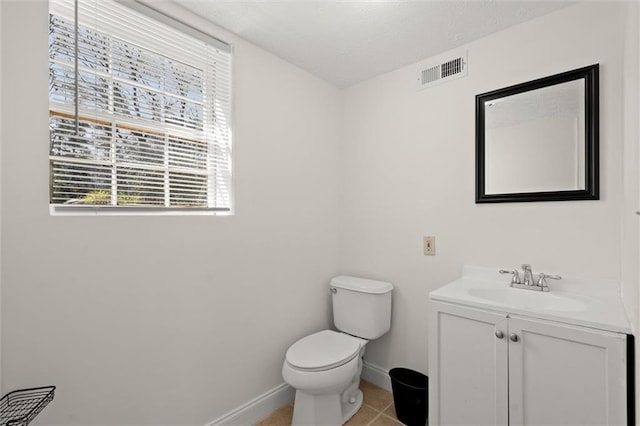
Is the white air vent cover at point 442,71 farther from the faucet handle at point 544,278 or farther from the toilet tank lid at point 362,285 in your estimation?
the toilet tank lid at point 362,285

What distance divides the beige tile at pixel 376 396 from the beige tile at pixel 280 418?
0.52 m

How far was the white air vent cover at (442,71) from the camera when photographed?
1994 millimetres

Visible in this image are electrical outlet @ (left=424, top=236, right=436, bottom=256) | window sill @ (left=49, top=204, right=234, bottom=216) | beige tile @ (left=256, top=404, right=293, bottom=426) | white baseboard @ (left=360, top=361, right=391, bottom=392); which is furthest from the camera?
white baseboard @ (left=360, top=361, right=391, bottom=392)

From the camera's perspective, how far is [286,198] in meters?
2.20

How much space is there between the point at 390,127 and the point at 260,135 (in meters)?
0.95

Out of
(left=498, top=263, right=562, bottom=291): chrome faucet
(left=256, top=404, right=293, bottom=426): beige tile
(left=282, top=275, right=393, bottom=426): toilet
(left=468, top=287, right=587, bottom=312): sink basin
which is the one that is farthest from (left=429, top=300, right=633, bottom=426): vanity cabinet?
(left=256, top=404, right=293, bottom=426): beige tile

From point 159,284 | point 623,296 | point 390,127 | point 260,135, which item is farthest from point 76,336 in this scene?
point 623,296

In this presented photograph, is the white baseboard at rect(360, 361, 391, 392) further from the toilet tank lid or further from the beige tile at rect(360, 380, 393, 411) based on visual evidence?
the toilet tank lid

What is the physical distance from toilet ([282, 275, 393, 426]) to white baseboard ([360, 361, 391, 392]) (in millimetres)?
258

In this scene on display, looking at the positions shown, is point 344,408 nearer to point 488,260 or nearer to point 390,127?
point 488,260

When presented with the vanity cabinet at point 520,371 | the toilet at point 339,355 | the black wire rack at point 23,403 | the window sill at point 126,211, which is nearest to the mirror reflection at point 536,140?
the vanity cabinet at point 520,371

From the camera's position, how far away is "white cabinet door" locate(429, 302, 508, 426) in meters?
1.39

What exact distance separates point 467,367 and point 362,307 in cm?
82

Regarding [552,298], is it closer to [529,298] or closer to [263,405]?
[529,298]
